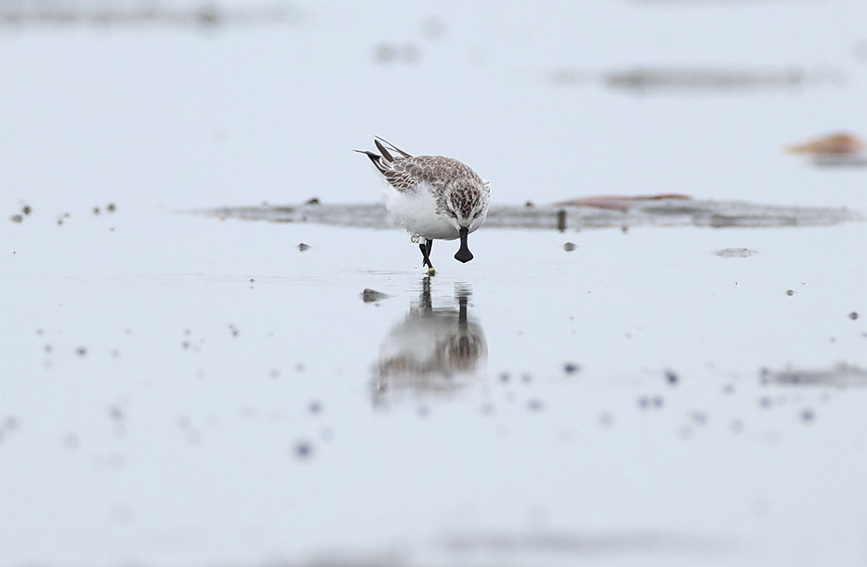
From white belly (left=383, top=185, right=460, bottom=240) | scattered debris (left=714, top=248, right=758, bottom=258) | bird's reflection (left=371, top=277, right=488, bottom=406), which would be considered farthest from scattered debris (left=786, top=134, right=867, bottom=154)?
bird's reflection (left=371, top=277, right=488, bottom=406)

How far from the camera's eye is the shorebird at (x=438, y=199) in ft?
46.9

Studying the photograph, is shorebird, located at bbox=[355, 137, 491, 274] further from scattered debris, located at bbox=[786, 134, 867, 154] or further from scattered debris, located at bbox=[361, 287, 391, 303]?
scattered debris, located at bbox=[786, 134, 867, 154]

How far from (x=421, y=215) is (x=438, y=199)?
42 cm

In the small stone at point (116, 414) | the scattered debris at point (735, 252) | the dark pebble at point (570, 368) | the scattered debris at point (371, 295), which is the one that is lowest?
the small stone at point (116, 414)

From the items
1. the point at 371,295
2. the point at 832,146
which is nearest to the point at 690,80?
the point at 832,146

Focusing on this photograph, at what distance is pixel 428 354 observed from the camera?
36.6 ft

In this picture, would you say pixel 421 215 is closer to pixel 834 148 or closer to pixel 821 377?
pixel 821 377

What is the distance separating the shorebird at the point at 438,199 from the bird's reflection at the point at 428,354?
120 cm

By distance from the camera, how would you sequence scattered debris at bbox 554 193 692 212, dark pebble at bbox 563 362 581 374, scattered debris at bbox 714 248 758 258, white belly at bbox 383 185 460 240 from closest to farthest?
dark pebble at bbox 563 362 581 374, white belly at bbox 383 185 460 240, scattered debris at bbox 714 248 758 258, scattered debris at bbox 554 193 692 212

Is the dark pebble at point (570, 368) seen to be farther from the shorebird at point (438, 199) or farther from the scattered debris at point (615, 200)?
the scattered debris at point (615, 200)

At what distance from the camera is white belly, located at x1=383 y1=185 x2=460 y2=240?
14.6m

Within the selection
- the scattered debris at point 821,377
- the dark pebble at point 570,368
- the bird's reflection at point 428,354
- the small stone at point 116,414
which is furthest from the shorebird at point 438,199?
the small stone at point 116,414

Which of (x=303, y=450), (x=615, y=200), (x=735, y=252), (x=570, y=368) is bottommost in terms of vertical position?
(x=303, y=450)

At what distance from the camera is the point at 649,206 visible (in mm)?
21953
